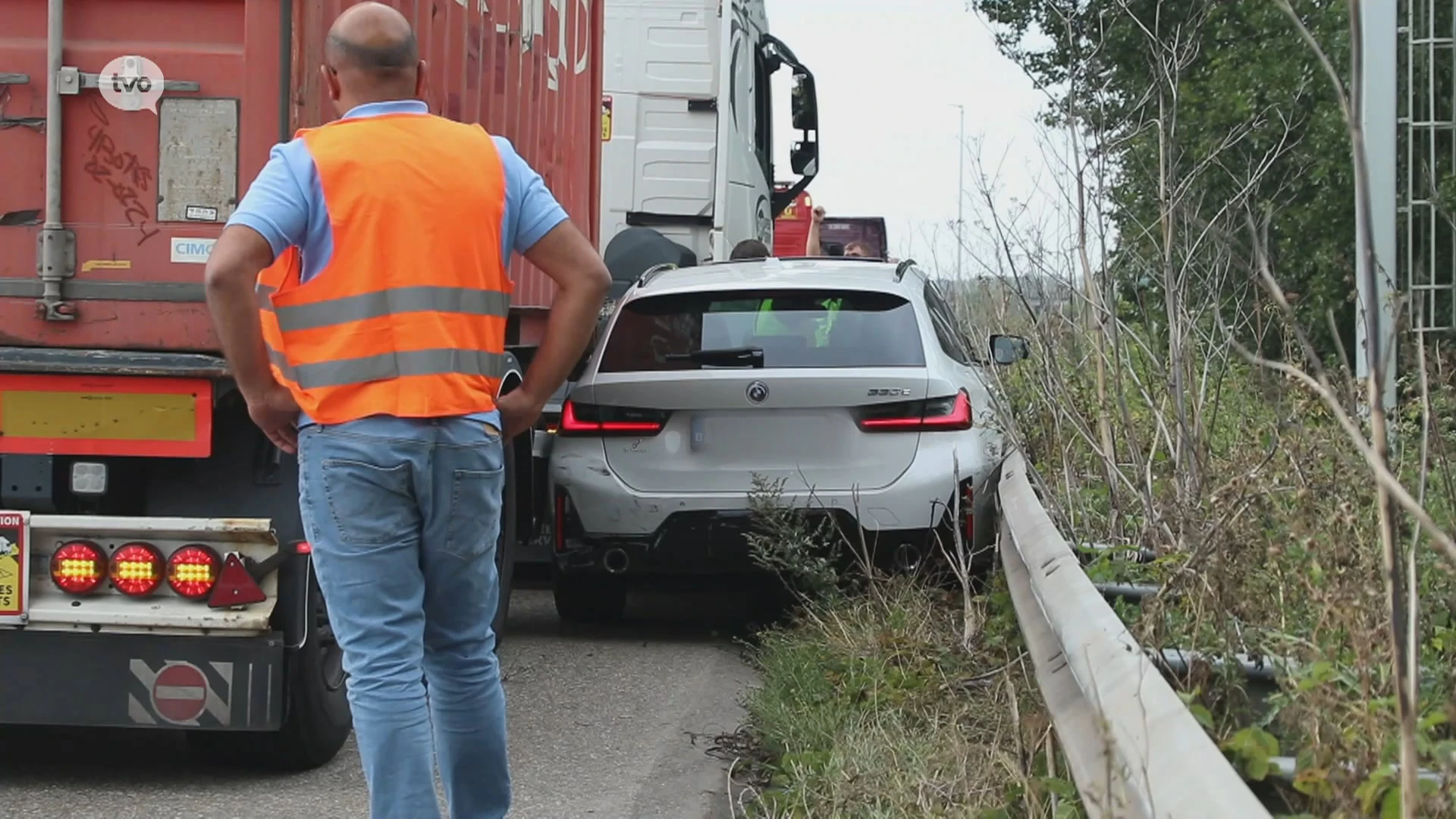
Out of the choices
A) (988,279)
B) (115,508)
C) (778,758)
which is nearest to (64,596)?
(115,508)

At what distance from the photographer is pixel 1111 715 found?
310 cm

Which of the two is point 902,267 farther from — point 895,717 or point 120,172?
point 120,172

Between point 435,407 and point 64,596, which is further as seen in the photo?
point 64,596

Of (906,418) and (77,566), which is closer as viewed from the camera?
(77,566)

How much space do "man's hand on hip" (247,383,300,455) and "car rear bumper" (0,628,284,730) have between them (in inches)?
50.2

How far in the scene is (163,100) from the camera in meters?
5.22

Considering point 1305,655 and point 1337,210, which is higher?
point 1337,210

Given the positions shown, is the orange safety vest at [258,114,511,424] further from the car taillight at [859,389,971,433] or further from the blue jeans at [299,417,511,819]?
the car taillight at [859,389,971,433]

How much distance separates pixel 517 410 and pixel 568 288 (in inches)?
12.1

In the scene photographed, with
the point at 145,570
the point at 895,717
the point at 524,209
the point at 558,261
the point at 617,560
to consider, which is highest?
the point at 524,209

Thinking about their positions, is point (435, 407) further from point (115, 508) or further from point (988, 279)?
point (988, 279)

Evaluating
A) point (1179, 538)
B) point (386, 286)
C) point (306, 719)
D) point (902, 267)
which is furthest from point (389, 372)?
Answer: point (902, 267)

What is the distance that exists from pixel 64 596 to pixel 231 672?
0.50 metres

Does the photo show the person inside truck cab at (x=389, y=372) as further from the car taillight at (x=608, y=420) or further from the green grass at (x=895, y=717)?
the car taillight at (x=608, y=420)
